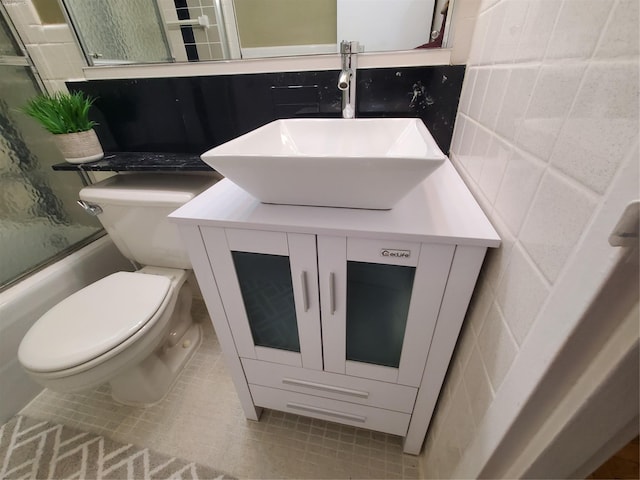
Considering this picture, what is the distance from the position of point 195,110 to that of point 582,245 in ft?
3.75

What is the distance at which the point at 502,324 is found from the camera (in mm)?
473

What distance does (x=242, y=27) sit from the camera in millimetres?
981

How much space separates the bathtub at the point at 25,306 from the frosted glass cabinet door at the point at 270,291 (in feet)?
3.13

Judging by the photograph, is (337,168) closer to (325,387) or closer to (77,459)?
(325,387)

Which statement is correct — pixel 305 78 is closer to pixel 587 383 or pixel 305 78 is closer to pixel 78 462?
pixel 587 383

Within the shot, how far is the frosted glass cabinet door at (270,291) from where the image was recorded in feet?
2.00

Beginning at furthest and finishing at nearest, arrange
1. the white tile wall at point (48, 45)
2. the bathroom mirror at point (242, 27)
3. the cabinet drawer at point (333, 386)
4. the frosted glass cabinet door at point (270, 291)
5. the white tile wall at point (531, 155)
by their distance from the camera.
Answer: the white tile wall at point (48, 45), the bathroom mirror at point (242, 27), the cabinet drawer at point (333, 386), the frosted glass cabinet door at point (270, 291), the white tile wall at point (531, 155)

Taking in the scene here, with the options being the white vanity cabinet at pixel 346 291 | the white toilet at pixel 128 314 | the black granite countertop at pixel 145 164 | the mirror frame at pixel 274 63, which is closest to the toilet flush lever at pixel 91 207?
the white toilet at pixel 128 314

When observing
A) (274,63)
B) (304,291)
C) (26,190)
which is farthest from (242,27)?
(26,190)

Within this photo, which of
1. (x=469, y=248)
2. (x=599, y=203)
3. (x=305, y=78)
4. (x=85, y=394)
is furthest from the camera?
(x=85, y=394)

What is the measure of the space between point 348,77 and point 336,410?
40.4 inches

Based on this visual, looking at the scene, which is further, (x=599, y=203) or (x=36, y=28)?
(x=36, y=28)

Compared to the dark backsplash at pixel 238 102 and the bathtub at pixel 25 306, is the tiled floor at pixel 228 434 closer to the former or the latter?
the bathtub at pixel 25 306

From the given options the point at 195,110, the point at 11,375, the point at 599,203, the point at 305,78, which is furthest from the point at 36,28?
the point at 599,203
